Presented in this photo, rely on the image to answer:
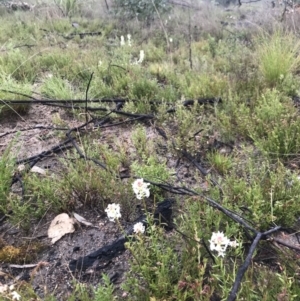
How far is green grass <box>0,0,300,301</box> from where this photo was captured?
70.9 inches

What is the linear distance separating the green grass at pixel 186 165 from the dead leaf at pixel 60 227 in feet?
0.26

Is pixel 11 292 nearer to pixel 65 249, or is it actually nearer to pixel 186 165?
pixel 65 249

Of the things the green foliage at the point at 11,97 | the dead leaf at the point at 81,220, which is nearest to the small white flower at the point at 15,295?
the dead leaf at the point at 81,220

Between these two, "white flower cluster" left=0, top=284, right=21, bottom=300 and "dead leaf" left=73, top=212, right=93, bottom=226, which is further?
"dead leaf" left=73, top=212, right=93, bottom=226

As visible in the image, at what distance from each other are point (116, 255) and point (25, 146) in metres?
1.60

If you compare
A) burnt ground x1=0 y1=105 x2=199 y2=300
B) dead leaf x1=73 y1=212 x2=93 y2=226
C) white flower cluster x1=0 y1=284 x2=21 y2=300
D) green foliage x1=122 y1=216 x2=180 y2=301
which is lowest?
burnt ground x1=0 y1=105 x2=199 y2=300

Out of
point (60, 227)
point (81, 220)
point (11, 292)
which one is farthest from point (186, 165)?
point (11, 292)

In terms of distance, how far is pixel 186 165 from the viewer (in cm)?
291

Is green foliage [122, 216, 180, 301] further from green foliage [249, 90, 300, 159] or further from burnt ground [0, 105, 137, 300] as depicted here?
green foliage [249, 90, 300, 159]

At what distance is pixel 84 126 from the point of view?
3422 mm

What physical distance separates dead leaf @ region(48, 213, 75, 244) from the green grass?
79 mm

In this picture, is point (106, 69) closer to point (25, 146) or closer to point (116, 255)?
point (25, 146)

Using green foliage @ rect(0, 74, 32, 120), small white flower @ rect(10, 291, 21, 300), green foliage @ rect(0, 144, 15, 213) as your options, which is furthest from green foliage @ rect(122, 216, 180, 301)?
green foliage @ rect(0, 74, 32, 120)

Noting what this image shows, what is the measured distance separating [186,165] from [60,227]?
1.08m
